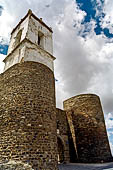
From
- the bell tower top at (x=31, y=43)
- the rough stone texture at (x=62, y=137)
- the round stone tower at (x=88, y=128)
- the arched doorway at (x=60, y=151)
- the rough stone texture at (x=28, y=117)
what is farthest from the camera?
the round stone tower at (x=88, y=128)

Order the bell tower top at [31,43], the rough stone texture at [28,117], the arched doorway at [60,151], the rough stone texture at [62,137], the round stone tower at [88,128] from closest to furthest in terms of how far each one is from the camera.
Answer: the rough stone texture at [28,117] → the bell tower top at [31,43] → the arched doorway at [60,151] → the rough stone texture at [62,137] → the round stone tower at [88,128]

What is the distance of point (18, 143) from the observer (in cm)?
572

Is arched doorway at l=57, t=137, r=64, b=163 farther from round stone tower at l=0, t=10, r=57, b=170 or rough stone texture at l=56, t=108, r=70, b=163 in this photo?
round stone tower at l=0, t=10, r=57, b=170

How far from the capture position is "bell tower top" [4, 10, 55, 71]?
8.94 metres

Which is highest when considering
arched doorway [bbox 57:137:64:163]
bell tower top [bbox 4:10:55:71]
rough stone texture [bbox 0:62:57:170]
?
bell tower top [bbox 4:10:55:71]

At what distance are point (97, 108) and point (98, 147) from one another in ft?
11.0

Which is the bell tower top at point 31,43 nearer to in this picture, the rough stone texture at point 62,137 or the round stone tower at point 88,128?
the rough stone texture at point 62,137

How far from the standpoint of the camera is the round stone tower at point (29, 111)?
5719 mm

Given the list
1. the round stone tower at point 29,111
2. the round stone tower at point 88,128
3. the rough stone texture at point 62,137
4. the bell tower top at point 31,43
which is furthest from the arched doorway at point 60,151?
the bell tower top at point 31,43

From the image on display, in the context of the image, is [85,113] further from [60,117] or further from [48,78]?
[48,78]

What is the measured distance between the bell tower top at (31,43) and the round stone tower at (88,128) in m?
5.28

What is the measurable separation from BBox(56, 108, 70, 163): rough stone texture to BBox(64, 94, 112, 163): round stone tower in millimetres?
831

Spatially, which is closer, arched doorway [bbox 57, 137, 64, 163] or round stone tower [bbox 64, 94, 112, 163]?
arched doorway [bbox 57, 137, 64, 163]

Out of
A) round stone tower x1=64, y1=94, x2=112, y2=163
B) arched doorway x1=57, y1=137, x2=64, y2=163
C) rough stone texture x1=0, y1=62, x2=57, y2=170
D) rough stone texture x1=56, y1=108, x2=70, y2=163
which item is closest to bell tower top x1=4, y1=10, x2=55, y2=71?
rough stone texture x1=0, y1=62, x2=57, y2=170
